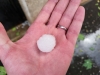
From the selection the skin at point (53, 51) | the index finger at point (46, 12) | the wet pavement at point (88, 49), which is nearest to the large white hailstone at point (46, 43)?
the skin at point (53, 51)

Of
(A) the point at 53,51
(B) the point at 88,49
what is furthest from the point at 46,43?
(B) the point at 88,49

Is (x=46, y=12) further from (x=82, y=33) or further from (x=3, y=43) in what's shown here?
(x=82, y=33)

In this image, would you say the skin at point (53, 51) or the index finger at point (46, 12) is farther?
the index finger at point (46, 12)

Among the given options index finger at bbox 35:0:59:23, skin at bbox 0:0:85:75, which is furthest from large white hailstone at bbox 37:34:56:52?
index finger at bbox 35:0:59:23

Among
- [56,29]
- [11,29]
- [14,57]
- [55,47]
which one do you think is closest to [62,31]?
[56,29]

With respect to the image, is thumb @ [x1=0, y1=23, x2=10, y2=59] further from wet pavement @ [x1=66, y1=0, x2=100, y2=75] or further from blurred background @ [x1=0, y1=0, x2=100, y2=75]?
wet pavement @ [x1=66, y1=0, x2=100, y2=75]

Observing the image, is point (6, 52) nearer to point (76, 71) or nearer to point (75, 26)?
point (75, 26)

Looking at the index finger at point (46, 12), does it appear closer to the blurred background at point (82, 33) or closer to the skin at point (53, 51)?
the skin at point (53, 51)
